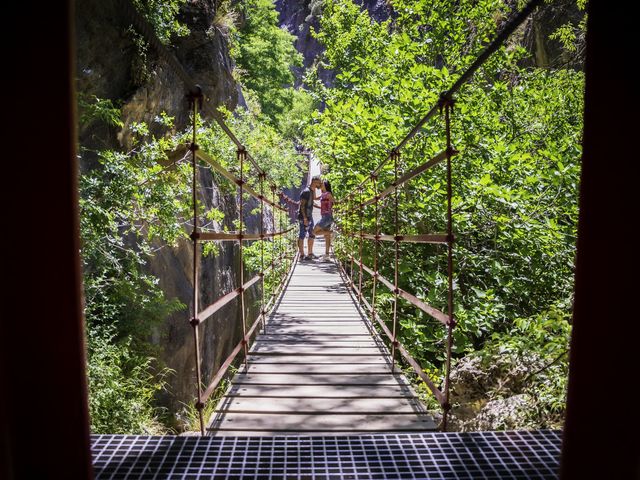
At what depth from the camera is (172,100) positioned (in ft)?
25.0

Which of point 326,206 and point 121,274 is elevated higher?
point 326,206

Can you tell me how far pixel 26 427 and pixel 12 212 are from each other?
248mm

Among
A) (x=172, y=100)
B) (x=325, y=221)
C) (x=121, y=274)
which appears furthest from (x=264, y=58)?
(x=121, y=274)

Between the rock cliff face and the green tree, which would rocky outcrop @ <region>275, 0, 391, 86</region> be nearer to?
the green tree

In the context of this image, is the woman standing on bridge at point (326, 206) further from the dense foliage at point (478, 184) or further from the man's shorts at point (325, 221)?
the dense foliage at point (478, 184)

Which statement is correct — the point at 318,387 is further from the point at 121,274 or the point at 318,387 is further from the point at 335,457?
the point at 121,274

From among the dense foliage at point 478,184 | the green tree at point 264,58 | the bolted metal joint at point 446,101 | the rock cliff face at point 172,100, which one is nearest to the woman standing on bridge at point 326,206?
the dense foliage at point 478,184

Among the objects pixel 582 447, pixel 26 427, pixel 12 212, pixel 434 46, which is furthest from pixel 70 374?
pixel 434 46

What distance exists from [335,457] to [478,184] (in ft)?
12.5

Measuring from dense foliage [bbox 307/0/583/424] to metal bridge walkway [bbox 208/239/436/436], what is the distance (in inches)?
32.9

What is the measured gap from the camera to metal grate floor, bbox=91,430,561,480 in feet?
4.44

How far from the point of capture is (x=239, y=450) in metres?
1.52

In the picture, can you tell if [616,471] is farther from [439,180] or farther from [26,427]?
[439,180]

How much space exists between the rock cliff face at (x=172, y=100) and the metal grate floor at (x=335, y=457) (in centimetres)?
362
